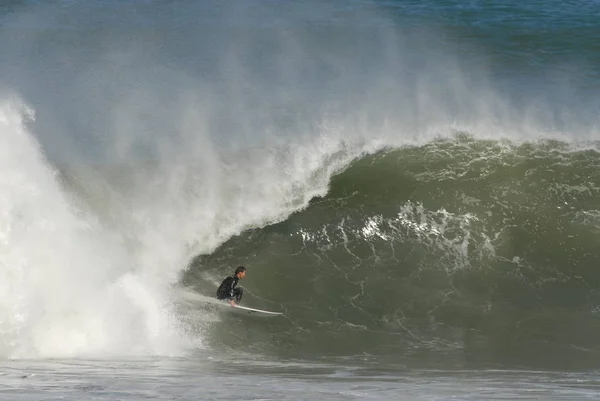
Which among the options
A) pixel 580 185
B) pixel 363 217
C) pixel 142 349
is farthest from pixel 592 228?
pixel 142 349

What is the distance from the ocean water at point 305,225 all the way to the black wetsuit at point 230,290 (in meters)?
0.30

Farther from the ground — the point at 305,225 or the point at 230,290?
the point at 305,225

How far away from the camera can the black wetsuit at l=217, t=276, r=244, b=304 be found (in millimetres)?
12148

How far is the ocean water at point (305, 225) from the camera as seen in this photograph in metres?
10.2

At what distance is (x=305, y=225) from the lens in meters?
14.2

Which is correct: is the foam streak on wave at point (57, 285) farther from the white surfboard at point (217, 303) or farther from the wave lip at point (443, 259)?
the wave lip at point (443, 259)

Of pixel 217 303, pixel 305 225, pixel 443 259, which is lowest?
pixel 217 303

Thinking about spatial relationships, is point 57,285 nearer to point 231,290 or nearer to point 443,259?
point 231,290

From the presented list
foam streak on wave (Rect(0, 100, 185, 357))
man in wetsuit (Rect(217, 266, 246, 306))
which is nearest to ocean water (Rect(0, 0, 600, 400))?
foam streak on wave (Rect(0, 100, 185, 357))

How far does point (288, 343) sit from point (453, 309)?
2.88 metres

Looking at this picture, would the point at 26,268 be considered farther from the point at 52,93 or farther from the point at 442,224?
the point at 52,93

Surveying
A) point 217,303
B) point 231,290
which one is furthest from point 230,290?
point 217,303

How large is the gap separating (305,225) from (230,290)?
2.55 meters

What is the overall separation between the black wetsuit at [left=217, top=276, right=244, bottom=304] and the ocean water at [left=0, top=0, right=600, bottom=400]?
296 millimetres
